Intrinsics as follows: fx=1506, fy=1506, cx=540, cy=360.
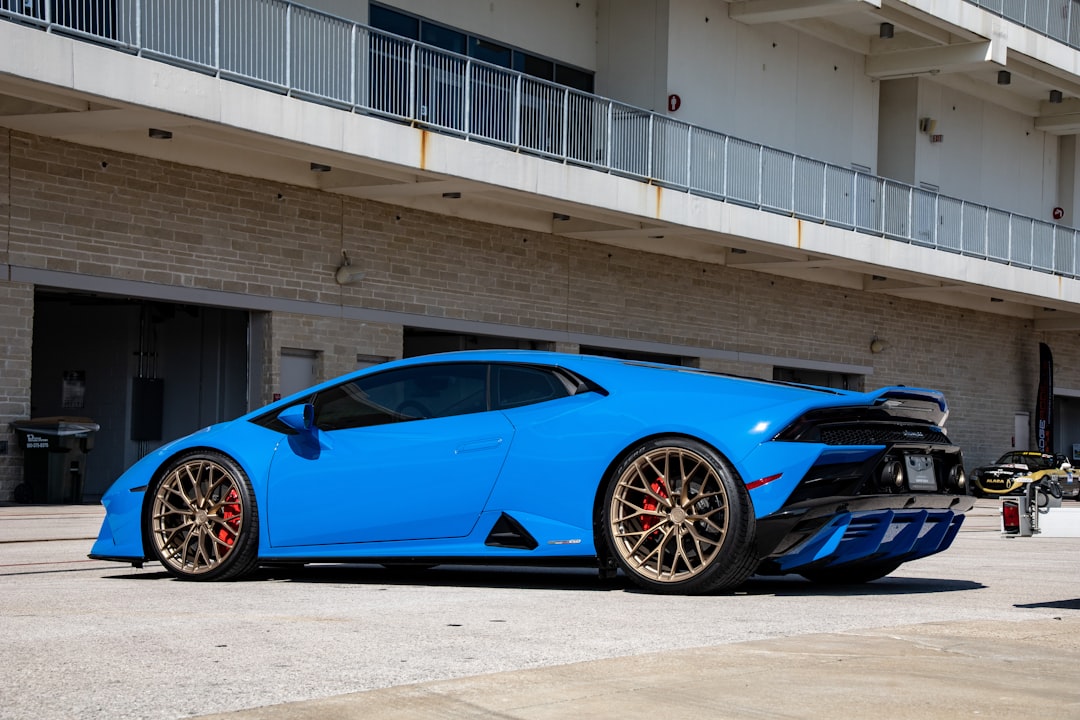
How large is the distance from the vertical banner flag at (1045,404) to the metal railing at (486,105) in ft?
26.6

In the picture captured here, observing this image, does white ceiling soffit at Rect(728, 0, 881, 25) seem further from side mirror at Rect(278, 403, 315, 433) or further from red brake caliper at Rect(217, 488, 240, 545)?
red brake caliper at Rect(217, 488, 240, 545)

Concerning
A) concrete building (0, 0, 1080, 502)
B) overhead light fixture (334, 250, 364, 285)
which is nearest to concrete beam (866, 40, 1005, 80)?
concrete building (0, 0, 1080, 502)

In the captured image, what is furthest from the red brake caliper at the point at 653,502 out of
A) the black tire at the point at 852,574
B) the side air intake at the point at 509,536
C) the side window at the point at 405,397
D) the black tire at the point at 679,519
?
the black tire at the point at 852,574

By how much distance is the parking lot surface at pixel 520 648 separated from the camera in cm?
445

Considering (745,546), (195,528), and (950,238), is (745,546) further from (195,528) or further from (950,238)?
(950,238)

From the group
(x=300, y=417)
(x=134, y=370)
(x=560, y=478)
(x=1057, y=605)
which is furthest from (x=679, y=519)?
(x=134, y=370)

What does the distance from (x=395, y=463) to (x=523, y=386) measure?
2.63ft

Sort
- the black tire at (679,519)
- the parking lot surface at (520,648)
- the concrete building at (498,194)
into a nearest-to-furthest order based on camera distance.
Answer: the parking lot surface at (520,648) → the black tire at (679,519) → the concrete building at (498,194)

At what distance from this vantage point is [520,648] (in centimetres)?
555

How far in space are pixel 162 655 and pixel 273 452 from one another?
3028 millimetres

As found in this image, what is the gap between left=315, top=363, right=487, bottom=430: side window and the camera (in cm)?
816

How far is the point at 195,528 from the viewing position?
841 cm

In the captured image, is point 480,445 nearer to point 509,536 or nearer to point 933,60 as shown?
point 509,536

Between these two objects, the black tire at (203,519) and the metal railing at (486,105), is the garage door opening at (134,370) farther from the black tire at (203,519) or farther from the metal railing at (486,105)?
the black tire at (203,519)
